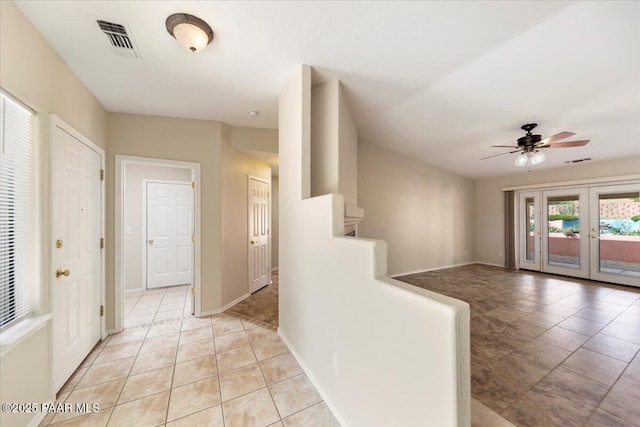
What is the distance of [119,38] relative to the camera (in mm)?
1734

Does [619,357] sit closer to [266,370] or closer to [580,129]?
[580,129]

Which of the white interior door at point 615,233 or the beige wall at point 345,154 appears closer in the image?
the beige wall at point 345,154

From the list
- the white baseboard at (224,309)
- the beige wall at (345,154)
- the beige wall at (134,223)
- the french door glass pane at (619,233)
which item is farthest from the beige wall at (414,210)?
the beige wall at (134,223)

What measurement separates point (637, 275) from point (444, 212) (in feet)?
11.5

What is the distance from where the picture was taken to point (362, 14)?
1559 mm

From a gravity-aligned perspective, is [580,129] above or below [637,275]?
above

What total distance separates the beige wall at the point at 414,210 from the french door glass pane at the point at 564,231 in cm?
165

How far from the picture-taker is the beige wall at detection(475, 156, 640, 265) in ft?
17.3

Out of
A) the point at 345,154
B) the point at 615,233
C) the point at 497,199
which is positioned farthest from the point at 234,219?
the point at 615,233

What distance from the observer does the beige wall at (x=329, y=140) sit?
2.36m

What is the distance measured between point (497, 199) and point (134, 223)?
855 centimetres

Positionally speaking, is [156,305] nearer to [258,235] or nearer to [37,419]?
[258,235]

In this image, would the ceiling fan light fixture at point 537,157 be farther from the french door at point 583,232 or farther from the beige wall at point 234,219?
the beige wall at point 234,219

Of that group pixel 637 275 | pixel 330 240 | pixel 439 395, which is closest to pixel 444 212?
pixel 637 275
